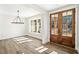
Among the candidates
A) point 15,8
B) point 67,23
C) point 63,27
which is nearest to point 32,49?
point 63,27

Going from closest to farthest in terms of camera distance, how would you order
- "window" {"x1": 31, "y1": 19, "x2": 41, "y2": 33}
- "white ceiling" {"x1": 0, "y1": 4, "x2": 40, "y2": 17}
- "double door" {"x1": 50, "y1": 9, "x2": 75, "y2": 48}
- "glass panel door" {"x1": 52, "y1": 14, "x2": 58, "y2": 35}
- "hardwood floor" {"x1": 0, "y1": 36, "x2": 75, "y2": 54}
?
1. "hardwood floor" {"x1": 0, "y1": 36, "x2": 75, "y2": 54}
2. "double door" {"x1": 50, "y1": 9, "x2": 75, "y2": 48}
3. "white ceiling" {"x1": 0, "y1": 4, "x2": 40, "y2": 17}
4. "glass panel door" {"x1": 52, "y1": 14, "x2": 58, "y2": 35}
5. "window" {"x1": 31, "y1": 19, "x2": 41, "y2": 33}

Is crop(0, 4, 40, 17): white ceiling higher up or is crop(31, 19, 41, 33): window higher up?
crop(0, 4, 40, 17): white ceiling

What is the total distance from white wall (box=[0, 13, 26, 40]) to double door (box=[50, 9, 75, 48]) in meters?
1.93

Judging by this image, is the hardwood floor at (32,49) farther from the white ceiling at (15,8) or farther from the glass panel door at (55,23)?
the white ceiling at (15,8)

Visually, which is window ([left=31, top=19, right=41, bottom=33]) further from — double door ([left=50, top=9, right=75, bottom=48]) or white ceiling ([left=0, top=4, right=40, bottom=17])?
double door ([left=50, top=9, right=75, bottom=48])

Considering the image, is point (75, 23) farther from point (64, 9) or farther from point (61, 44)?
point (61, 44)

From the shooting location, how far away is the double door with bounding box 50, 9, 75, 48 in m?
3.08

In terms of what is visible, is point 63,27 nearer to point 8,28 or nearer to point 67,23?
point 67,23

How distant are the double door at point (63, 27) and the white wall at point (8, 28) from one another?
1.93m

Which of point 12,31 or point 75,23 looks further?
point 12,31

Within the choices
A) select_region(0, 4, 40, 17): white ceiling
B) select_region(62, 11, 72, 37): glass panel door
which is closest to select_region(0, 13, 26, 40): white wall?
select_region(0, 4, 40, 17): white ceiling
